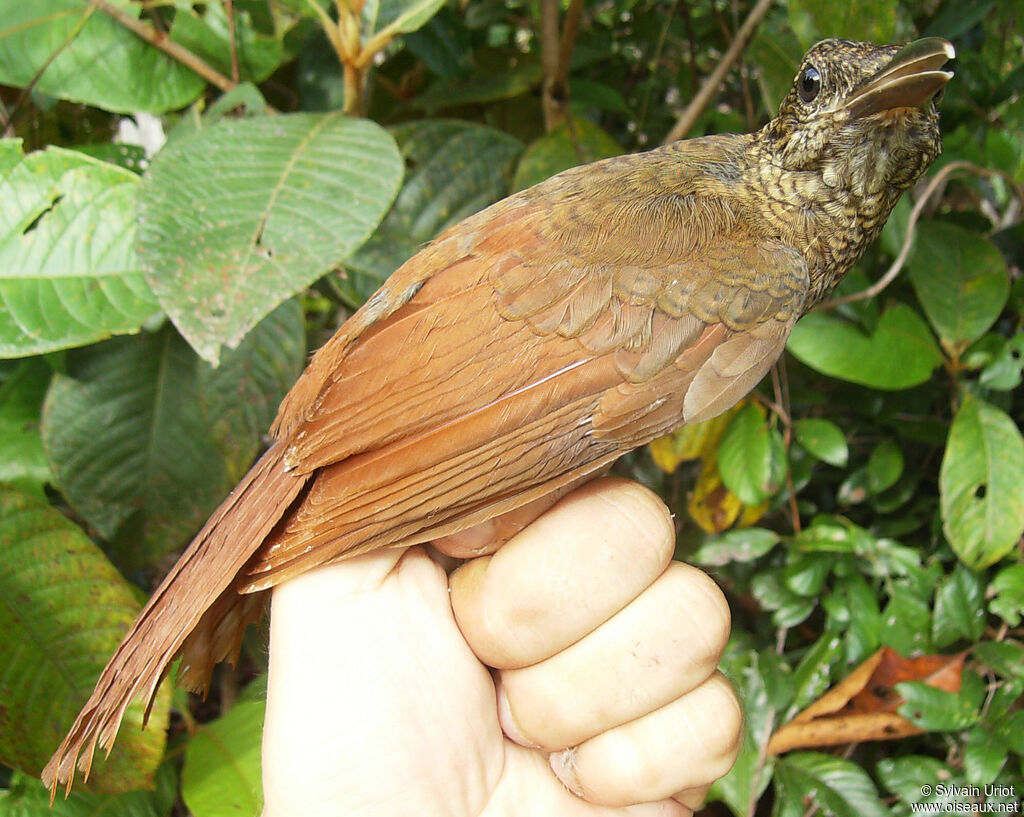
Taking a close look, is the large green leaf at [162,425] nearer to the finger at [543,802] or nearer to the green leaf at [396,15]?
the green leaf at [396,15]

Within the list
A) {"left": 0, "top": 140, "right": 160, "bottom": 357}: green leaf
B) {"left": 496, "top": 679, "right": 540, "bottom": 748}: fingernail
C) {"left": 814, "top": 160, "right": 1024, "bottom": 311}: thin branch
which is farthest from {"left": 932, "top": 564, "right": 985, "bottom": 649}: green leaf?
{"left": 0, "top": 140, "right": 160, "bottom": 357}: green leaf

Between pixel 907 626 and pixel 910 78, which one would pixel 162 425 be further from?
pixel 907 626

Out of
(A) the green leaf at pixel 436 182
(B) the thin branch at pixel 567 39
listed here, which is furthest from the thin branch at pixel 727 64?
(A) the green leaf at pixel 436 182

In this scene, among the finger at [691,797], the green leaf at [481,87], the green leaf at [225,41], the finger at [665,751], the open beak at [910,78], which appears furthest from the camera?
the green leaf at [481,87]

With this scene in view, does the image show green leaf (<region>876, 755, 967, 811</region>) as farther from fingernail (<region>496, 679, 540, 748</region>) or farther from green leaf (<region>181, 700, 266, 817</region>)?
green leaf (<region>181, 700, 266, 817</region>)

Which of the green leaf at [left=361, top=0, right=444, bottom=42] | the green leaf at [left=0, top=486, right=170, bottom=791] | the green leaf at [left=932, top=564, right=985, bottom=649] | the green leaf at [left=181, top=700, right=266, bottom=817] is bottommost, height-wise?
the green leaf at [left=932, top=564, right=985, bottom=649]

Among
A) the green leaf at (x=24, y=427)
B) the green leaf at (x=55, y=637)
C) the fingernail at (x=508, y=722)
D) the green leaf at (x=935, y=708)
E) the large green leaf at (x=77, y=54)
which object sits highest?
the large green leaf at (x=77, y=54)

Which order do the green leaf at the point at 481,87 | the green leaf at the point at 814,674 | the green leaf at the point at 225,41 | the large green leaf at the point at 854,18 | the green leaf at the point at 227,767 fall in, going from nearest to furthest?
the green leaf at the point at 227,767
the large green leaf at the point at 854,18
the green leaf at the point at 225,41
the green leaf at the point at 814,674
the green leaf at the point at 481,87
